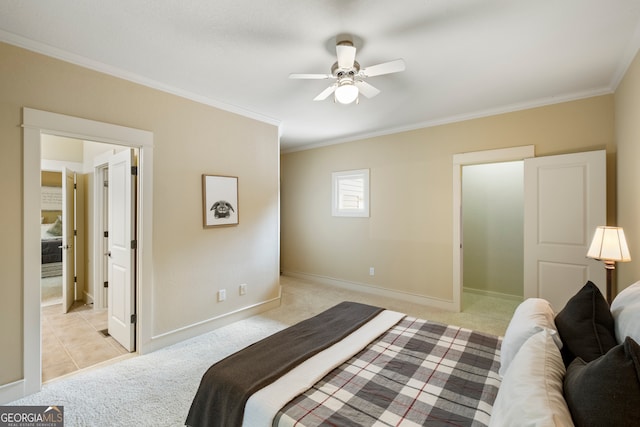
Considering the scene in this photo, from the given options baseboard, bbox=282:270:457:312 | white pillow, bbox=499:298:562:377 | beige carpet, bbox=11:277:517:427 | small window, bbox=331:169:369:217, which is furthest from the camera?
small window, bbox=331:169:369:217

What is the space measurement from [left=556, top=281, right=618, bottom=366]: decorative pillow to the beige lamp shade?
4.13 feet

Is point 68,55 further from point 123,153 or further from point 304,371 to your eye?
point 304,371

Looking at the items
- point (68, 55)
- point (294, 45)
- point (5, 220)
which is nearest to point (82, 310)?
point (5, 220)

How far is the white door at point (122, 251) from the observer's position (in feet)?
9.24

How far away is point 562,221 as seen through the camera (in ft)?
10.1

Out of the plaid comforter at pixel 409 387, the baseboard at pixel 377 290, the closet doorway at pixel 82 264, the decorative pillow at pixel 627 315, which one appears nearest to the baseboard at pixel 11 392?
the closet doorway at pixel 82 264

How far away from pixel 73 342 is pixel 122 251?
3.60ft

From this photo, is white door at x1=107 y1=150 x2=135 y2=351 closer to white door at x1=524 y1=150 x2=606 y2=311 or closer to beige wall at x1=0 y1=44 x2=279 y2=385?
beige wall at x1=0 y1=44 x2=279 y2=385

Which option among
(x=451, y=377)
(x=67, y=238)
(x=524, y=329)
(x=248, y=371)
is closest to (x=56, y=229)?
(x=67, y=238)

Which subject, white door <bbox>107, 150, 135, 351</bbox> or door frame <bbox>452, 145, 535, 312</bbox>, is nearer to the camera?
white door <bbox>107, 150, 135, 351</bbox>

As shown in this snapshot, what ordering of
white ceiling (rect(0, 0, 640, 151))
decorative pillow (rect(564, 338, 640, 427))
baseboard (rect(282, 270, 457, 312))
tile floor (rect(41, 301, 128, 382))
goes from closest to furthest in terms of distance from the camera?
decorative pillow (rect(564, 338, 640, 427))
white ceiling (rect(0, 0, 640, 151))
tile floor (rect(41, 301, 128, 382))
baseboard (rect(282, 270, 457, 312))

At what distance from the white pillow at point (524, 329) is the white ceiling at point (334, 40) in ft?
6.01

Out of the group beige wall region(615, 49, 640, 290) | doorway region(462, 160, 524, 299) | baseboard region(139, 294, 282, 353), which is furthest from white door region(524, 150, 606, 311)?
baseboard region(139, 294, 282, 353)

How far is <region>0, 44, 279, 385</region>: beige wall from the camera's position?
208 centimetres
